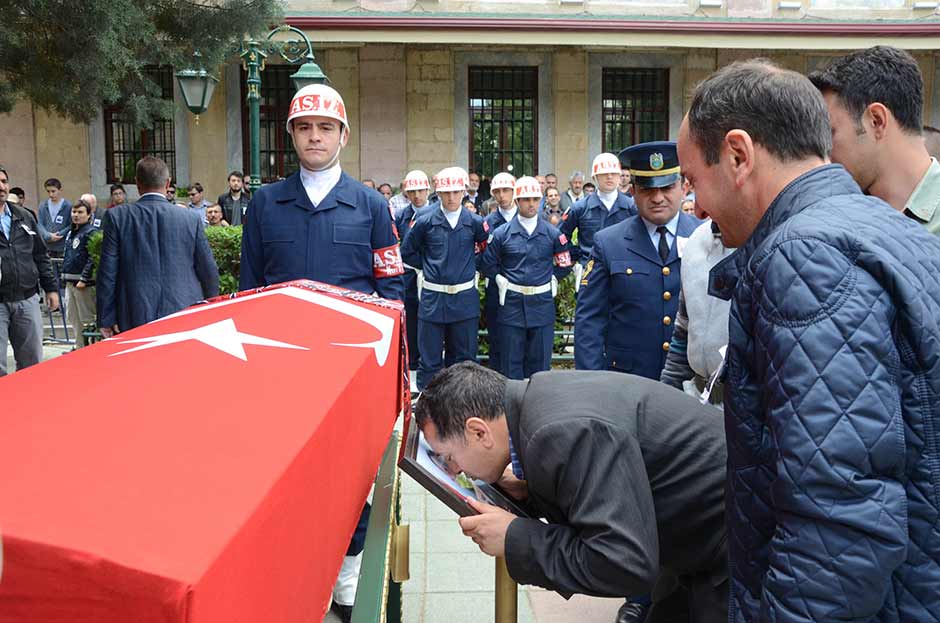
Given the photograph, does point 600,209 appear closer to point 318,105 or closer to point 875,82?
point 318,105

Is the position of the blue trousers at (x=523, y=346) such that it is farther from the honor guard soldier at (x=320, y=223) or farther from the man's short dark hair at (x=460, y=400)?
the man's short dark hair at (x=460, y=400)

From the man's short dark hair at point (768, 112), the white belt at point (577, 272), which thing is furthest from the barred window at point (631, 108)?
the man's short dark hair at point (768, 112)

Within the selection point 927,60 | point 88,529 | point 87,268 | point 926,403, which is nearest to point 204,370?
point 88,529

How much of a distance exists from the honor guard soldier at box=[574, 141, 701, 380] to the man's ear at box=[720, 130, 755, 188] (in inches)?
90.7

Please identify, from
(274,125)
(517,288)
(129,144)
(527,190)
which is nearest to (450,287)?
(517,288)

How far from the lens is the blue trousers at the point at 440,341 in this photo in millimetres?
7523

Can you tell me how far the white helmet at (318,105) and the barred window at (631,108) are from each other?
572 inches

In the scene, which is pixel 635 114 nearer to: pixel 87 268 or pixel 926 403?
pixel 87 268

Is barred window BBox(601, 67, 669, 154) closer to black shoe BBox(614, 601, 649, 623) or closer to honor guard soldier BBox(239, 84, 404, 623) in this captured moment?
honor guard soldier BBox(239, 84, 404, 623)

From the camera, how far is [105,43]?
771 centimetres

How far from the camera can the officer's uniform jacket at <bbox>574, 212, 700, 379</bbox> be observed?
378 cm

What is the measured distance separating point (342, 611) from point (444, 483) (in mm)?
1404

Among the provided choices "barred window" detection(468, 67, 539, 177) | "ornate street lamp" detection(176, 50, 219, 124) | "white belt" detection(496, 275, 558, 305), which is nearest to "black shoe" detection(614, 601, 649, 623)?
"white belt" detection(496, 275, 558, 305)

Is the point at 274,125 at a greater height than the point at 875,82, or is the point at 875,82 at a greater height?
the point at 274,125
